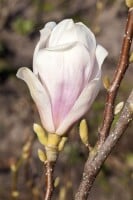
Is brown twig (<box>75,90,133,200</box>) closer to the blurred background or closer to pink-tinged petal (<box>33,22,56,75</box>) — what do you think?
pink-tinged petal (<box>33,22,56,75</box>)

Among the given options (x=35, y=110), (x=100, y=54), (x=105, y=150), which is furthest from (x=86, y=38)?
(x=35, y=110)

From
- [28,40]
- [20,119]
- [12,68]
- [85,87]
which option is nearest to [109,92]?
[85,87]

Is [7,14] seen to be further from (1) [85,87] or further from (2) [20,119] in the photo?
(1) [85,87]

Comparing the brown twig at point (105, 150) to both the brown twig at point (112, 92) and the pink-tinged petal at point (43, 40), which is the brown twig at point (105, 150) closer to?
the brown twig at point (112, 92)

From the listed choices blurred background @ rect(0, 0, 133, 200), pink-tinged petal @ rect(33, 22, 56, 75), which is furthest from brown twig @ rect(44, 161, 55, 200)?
blurred background @ rect(0, 0, 133, 200)

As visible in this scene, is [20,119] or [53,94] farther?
[20,119]

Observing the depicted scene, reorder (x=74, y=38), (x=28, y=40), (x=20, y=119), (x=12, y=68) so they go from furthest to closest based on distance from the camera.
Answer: (x=28, y=40) → (x=12, y=68) → (x=20, y=119) → (x=74, y=38)
